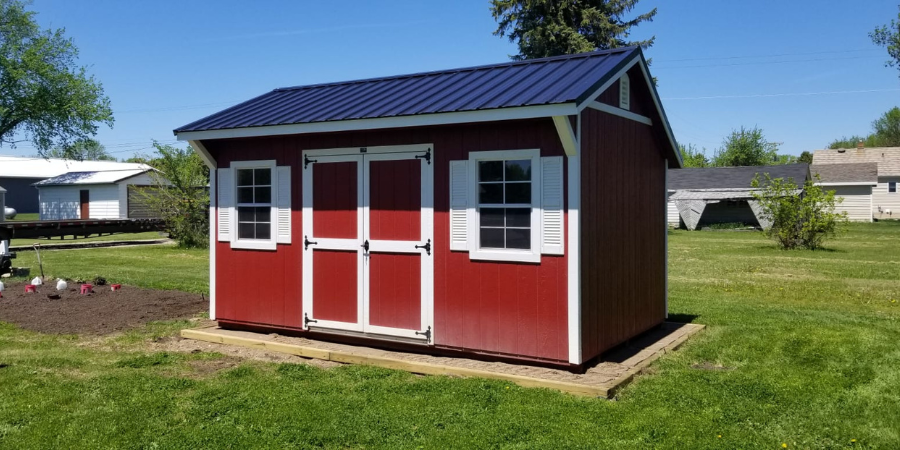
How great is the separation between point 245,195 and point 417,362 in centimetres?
306

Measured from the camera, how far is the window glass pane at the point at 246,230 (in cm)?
835

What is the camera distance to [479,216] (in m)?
6.81

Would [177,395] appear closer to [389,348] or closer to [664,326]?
[389,348]

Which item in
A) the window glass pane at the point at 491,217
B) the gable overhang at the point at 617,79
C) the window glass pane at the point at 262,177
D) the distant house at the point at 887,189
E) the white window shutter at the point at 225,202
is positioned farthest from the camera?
the distant house at the point at 887,189

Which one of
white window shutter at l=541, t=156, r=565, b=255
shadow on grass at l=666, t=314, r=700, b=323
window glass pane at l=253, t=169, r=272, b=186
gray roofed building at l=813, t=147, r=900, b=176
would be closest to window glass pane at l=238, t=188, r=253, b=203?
window glass pane at l=253, t=169, r=272, b=186

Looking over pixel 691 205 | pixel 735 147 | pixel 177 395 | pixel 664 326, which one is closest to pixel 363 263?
pixel 177 395

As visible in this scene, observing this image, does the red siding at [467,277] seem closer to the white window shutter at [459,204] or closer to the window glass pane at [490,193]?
the white window shutter at [459,204]

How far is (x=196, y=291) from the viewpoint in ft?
39.5

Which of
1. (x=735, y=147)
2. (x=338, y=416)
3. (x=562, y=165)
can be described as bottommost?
(x=338, y=416)

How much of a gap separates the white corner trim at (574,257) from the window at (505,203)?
1.36 feet

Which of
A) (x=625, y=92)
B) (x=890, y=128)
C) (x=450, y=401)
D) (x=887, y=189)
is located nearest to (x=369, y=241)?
(x=450, y=401)

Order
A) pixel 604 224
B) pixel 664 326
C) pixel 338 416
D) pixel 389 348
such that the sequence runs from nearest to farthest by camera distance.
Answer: pixel 338 416, pixel 604 224, pixel 389 348, pixel 664 326

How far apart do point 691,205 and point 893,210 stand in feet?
58.5

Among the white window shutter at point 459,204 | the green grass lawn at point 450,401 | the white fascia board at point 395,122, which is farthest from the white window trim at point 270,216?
the white window shutter at point 459,204
